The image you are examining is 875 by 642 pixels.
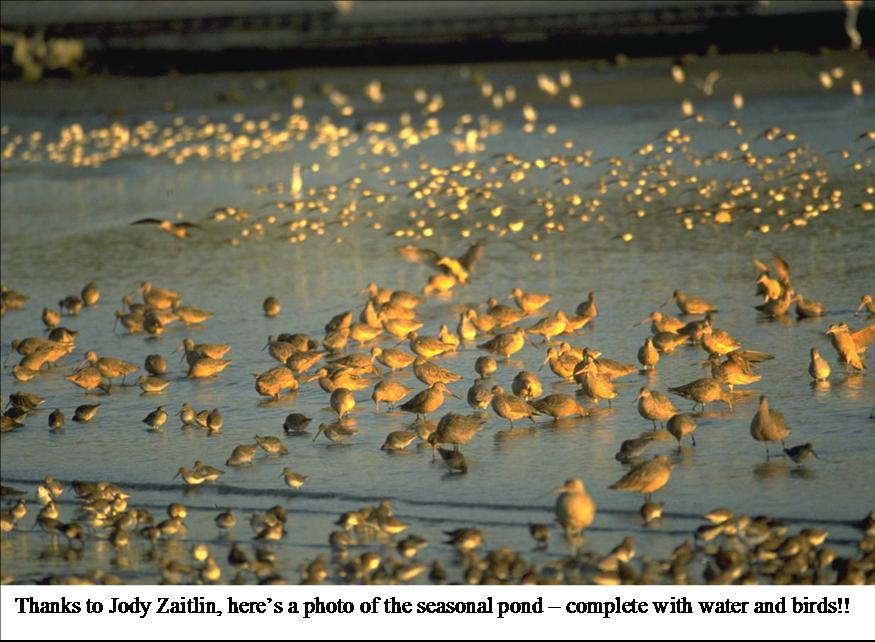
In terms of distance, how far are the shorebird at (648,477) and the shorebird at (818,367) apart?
300cm

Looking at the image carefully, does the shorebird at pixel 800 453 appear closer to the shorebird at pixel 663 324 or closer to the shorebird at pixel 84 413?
the shorebird at pixel 663 324

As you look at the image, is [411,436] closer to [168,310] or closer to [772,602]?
[772,602]

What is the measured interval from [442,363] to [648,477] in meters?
4.99

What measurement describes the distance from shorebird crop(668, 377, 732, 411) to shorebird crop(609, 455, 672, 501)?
7.01ft

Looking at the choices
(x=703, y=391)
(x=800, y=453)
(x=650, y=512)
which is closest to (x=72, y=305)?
(x=703, y=391)

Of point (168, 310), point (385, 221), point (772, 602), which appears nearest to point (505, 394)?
point (772, 602)

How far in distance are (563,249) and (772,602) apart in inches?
501

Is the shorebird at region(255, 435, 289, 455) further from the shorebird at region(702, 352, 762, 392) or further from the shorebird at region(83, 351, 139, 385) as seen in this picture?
the shorebird at region(83, 351, 139, 385)

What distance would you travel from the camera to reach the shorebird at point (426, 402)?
43.6 feet

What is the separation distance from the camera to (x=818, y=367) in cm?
1335

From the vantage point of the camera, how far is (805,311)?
16031mm

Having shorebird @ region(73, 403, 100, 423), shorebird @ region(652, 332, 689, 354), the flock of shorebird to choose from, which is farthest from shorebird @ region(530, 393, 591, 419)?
shorebird @ region(73, 403, 100, 423)

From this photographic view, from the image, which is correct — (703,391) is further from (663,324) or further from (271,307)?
(271,307)

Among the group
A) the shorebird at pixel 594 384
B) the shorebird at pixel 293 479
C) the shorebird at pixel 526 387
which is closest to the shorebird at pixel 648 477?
the shorebird at pixel 293 479
